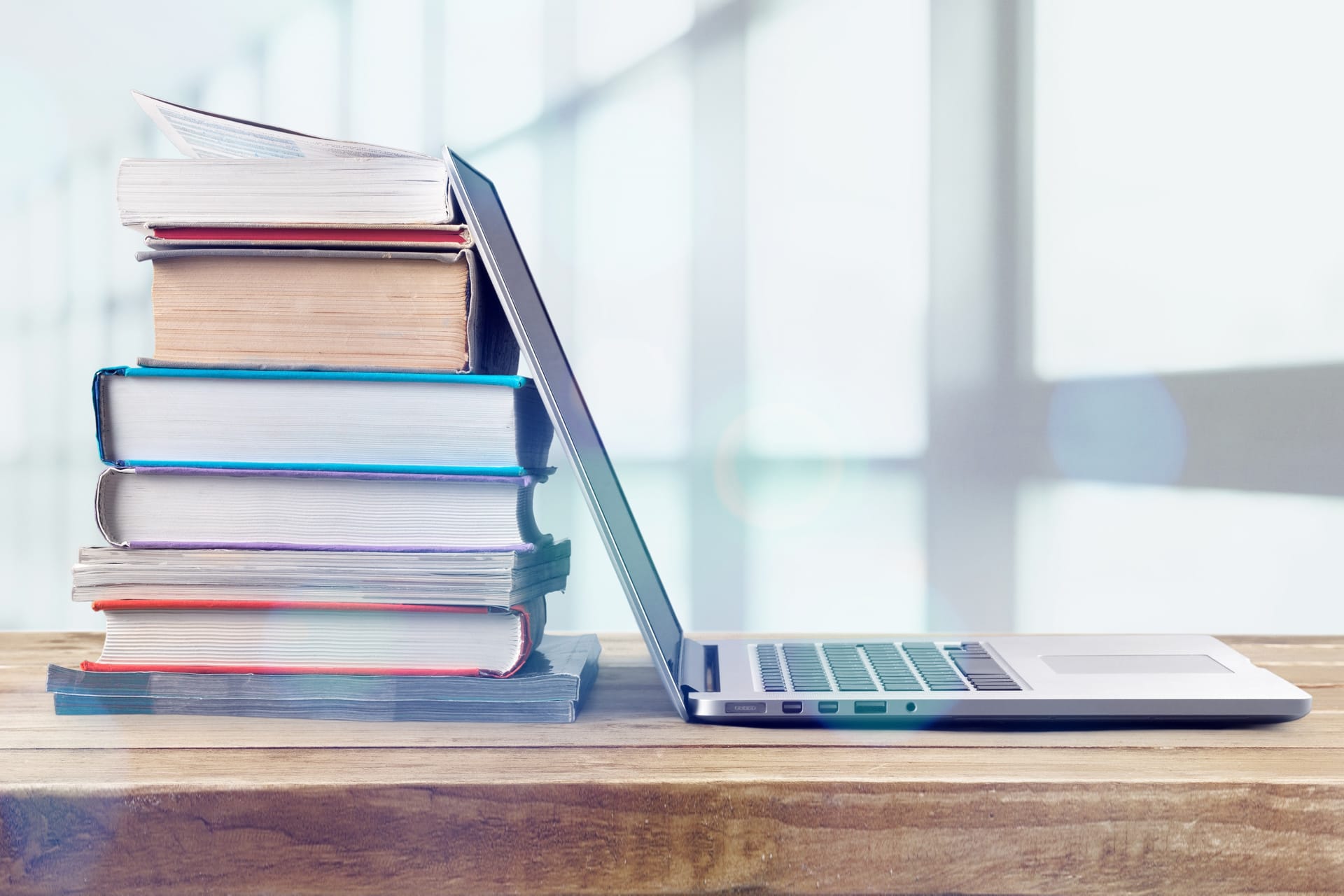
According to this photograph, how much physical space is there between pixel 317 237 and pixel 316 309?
0.16 feet

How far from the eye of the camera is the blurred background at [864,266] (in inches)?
82.2

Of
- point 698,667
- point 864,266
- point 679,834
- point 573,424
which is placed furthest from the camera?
point 864,266

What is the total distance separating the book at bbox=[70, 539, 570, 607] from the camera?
61cm

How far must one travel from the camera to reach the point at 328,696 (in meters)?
0.61

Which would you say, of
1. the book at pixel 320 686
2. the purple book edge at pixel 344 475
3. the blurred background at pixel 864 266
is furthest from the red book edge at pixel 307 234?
the blurred background at pixel 864 266

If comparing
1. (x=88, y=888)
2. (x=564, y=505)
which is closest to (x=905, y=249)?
(x=564, y=505)

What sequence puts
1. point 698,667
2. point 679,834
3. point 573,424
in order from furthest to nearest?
point 698,667 → point 573,424 → point 679,834

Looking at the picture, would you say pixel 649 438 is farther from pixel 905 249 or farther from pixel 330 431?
pixel 330 431

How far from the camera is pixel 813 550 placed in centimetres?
217

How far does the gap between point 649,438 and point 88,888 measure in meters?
1.69

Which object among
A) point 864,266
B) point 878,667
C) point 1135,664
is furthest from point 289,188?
point 864,266

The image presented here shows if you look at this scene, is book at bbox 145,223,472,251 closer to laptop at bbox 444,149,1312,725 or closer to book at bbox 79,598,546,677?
laptop at bbox 444,149,1312,725

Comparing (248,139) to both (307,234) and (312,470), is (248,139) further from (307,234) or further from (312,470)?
(312,470)

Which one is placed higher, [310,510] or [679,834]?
[310,510]
